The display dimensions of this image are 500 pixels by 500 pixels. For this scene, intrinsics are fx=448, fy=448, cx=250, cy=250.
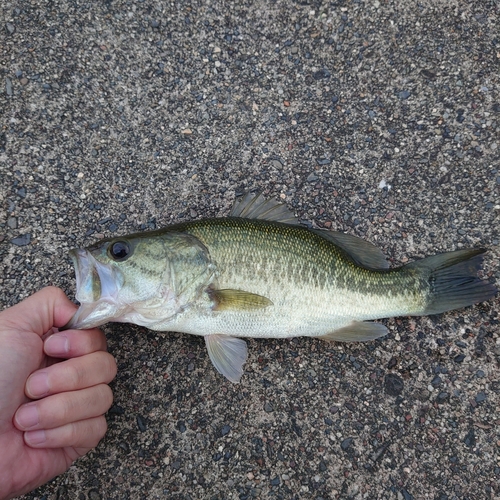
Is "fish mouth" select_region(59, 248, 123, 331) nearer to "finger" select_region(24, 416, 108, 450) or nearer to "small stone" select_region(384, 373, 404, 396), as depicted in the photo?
"finger" select_region(24, 416, 108, 450)

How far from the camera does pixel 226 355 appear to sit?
2.55 metres

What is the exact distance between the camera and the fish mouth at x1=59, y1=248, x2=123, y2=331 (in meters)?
2.27

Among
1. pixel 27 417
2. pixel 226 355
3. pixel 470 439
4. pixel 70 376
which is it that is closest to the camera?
pixel 27 417

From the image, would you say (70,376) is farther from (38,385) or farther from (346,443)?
(346,443)

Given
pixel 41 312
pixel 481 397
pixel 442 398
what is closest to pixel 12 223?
pixel 41 312

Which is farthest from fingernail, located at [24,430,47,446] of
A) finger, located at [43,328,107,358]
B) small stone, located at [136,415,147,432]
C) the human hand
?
small stone, located at [136,415,147,432]

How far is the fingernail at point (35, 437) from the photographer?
7.14ft

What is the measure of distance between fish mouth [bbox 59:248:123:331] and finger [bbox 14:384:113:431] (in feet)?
1.13

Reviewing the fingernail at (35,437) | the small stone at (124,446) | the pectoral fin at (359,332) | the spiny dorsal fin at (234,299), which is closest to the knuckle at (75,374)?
the fingernail at (35,437)

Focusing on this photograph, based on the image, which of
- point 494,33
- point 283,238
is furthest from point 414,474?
point 494,33

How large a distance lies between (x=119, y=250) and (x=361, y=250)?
55.5 inches

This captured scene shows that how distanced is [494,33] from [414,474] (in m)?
2.97

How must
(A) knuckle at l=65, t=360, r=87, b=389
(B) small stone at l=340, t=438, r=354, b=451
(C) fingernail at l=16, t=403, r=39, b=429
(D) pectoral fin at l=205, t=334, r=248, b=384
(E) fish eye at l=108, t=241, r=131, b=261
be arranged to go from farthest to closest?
(B) small stone at l=340, t=438, r=354, b=451 < (D) pectoral fin at l=205, t=334, r=248, b=384 < (E) fish eye at l=108, t=241, r=131, b=261 < (A) knuckle at l=65, t=360, r=87, b=389 < (C) fingernail at l=16, t=403, r=39, b=429

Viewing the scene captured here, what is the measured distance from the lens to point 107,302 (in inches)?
90.6
